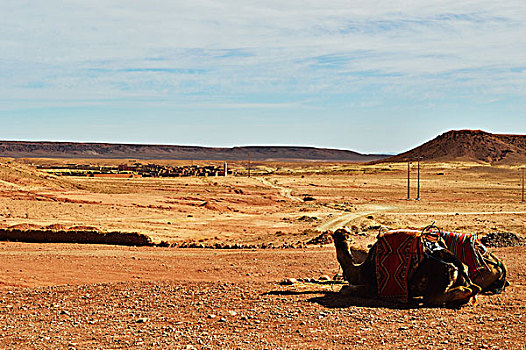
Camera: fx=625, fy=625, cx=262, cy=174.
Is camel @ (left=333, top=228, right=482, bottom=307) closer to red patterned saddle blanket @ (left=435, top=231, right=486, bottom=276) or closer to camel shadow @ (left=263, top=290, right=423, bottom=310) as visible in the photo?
camel shadow @ (left=263, top=290, right=423, bottom=310)

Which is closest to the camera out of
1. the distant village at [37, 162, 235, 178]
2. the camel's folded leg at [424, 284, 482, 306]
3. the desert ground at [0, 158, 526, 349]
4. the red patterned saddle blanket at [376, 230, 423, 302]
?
the desert ground at [0, 158, 526, 349]

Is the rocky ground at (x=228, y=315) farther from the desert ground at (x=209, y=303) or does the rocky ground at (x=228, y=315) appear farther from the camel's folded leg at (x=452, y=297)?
the camel's folded leg at (x=452, y=297)

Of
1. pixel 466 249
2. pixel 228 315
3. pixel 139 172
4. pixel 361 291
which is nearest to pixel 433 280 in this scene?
pixel 466 249

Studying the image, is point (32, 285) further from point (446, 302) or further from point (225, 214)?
point (225, 214)

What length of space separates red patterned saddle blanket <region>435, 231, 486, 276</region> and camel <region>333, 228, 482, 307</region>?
0.39 m

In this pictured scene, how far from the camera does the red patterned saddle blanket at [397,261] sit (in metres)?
12.7

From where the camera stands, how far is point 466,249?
13.4 metres

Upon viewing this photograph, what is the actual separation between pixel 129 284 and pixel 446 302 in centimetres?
770

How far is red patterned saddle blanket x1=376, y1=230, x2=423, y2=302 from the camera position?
12703 mm

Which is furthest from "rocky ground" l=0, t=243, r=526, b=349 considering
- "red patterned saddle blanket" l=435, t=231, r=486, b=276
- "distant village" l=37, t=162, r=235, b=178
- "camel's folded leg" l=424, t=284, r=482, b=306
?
"distant village" l=37, t=162, r=235, b=178

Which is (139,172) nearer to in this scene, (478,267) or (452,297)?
(478,267)

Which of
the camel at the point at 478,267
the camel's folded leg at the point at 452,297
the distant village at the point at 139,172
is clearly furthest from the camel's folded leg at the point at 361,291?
the distant village at the point at 139,172

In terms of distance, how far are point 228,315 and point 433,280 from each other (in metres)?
4.14

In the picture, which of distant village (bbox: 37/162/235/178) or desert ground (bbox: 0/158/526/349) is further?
distant village (bbox: 37/162/235/178)
